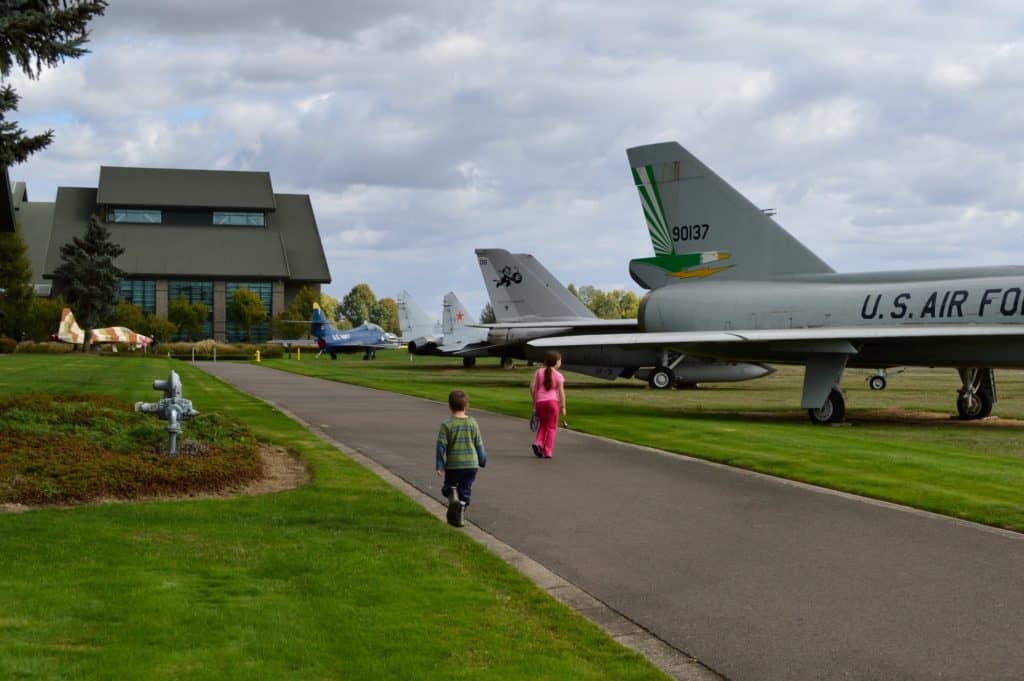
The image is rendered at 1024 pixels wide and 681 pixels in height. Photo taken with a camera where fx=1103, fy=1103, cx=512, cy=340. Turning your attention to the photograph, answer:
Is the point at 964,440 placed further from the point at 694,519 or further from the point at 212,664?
the point at 212,664

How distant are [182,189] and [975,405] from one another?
112924 mm

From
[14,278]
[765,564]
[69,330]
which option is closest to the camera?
[765,564]

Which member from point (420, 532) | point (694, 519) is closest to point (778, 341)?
point (694, 519)

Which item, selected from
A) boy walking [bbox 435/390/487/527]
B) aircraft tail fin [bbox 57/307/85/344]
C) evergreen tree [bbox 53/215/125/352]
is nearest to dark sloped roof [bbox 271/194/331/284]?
evergreen tree [bbox 53/215/125/352]

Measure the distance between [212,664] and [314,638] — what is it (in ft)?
1.92

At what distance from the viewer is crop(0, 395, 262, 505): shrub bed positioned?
32.8 feet

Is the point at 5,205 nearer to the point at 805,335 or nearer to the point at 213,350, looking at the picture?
the point at 805,335

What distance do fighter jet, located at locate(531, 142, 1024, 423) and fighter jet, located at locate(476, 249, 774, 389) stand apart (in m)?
12.3

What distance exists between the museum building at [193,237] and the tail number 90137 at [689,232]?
329 feet

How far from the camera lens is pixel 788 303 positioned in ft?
70.4

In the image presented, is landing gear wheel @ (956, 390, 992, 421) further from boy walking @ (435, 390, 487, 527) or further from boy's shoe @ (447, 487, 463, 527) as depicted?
boy's shoe @ (447, 487, 463, 527)

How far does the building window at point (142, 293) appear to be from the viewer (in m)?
115

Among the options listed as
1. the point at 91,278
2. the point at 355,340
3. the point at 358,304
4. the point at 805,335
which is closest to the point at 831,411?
the point at 805,335

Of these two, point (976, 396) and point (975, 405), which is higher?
point (976, 396)
